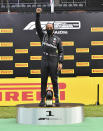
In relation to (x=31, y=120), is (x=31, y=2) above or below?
above

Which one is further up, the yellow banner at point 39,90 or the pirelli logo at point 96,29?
the pirelli logo at point 96,29

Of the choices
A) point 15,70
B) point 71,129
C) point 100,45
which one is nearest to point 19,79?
point 15,70

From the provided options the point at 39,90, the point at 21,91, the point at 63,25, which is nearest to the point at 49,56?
the point at 39,90

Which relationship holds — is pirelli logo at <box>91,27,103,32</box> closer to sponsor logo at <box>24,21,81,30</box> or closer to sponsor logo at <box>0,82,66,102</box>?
sponsor logo at <box>24,21,81,30</box>

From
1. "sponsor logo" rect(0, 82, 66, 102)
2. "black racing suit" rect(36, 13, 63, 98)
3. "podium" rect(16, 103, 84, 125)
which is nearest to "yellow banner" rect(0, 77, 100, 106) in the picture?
"sponsor logo" rect(0, 82, 66, 102)

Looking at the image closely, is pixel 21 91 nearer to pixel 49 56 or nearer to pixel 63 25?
pixel 63 25

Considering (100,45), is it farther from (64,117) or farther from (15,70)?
(64,117)

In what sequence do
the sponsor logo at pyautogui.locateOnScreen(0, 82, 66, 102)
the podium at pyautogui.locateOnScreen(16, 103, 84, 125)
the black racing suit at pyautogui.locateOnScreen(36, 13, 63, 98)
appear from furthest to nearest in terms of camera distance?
the sponsor logo at pyautogui.locateOnScreen(0, 82, 66, 102) → the black racing suit at pyautogui.locateOnScreen(36, 13, 63, 98) → the podium at pyautogui.locateOnScreen(16, 103, 84, 125)

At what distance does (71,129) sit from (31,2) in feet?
67.4

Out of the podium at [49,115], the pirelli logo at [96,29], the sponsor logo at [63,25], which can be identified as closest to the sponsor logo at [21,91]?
the sponsor logo at [63,25]

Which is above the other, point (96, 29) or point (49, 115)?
point (96, 29)

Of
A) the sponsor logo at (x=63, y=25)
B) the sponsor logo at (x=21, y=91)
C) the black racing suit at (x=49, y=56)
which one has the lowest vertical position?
the sponsor logo at (x=21, y=91)

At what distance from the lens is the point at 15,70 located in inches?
427

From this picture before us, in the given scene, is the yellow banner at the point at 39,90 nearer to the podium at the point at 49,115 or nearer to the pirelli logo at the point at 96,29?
the pirelli logo at the point at 96,29
